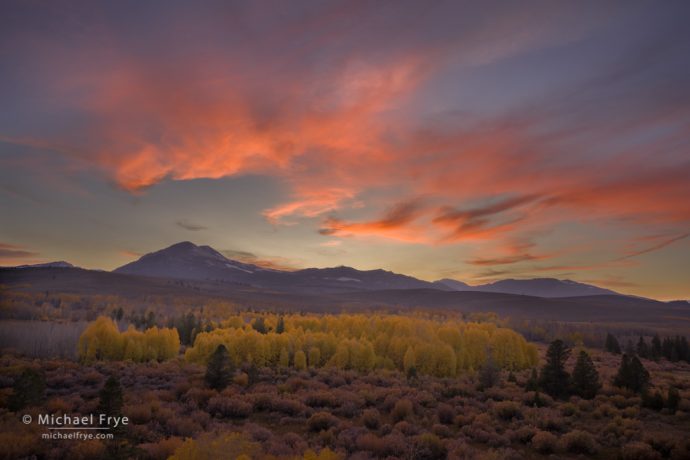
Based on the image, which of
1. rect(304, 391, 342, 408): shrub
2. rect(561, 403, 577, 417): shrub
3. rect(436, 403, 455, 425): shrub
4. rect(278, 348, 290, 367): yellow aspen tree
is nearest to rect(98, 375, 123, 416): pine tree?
rect(304, 391, 342, 408): shrub

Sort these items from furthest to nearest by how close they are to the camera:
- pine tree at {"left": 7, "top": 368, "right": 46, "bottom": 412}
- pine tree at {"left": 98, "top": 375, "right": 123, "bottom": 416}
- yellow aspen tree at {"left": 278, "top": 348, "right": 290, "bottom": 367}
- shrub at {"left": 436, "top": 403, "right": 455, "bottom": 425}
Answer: yellow aspen tree at {"left": 278, "top": 348, "right": 290, "bottom": 367}, shrub at {"left": 436, "top": 403, "right": 455, "bottom": 425}, pine tree at {"left": 7, "top": 368, "right": 46, "bottom": 412}, pine tree at {"left": 98, "top": 375, "right": 123, "bottom": 416}

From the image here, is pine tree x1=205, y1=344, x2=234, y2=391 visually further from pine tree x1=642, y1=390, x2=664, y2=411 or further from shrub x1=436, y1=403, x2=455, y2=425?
pine tree x1=642, y1=390, x2=664, y2=411

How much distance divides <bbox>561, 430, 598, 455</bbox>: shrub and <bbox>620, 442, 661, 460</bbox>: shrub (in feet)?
5.65

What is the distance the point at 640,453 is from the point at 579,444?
2.91m

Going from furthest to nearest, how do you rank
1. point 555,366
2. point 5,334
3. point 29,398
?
1. point 5,334
2. point 555,366
3. point 29,398

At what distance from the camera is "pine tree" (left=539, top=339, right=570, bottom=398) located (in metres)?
39.7

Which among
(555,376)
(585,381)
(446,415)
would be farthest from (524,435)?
(585,381)

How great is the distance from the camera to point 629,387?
4103 cm

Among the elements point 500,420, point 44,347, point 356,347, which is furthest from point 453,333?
point 44,347

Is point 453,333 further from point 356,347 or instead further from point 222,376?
point 222,376

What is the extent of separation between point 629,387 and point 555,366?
28.4 ft

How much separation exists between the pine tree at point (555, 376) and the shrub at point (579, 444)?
18.7 m

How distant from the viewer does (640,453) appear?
2014cm

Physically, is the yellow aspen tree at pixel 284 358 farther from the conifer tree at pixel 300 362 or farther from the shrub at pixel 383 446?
the shrub at pixel 383 446
